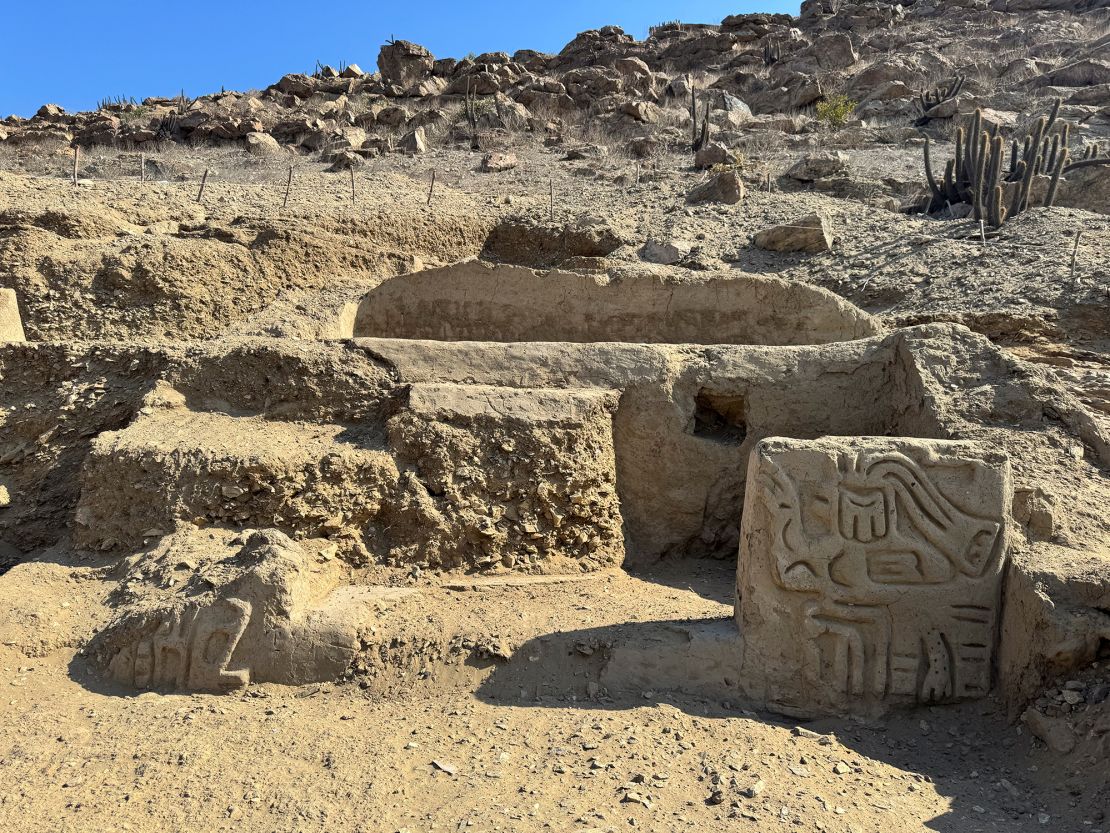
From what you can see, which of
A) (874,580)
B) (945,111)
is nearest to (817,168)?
(945,111)

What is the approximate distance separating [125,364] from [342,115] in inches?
721

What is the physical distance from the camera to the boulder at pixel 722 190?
13266 mm

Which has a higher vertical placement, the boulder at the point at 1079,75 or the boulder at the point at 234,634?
the boulder at the point at 1079,75

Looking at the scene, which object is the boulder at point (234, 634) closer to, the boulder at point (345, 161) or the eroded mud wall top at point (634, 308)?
the eroded mud wall top at point (634, 308)

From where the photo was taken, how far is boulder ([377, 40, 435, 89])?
2686 cm

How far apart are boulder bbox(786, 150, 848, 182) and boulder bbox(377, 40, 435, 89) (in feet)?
50.0

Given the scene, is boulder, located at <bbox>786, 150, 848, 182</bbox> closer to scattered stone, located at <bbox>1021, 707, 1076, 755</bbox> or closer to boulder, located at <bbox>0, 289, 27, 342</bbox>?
boulder, located at <bbox>0, 289, 27, 342</bbox>

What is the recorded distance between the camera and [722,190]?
13336 mm

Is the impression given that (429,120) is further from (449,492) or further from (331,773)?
(331,773)

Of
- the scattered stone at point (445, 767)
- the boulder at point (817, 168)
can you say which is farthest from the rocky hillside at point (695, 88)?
the scattered stone at point (445, 767)

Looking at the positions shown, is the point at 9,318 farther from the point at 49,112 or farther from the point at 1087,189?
the point at 49,112

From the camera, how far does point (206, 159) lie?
17125 millimetres

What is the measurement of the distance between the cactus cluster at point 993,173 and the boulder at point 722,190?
2.73m

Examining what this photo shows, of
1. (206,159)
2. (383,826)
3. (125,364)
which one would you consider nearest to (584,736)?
(383,826)
